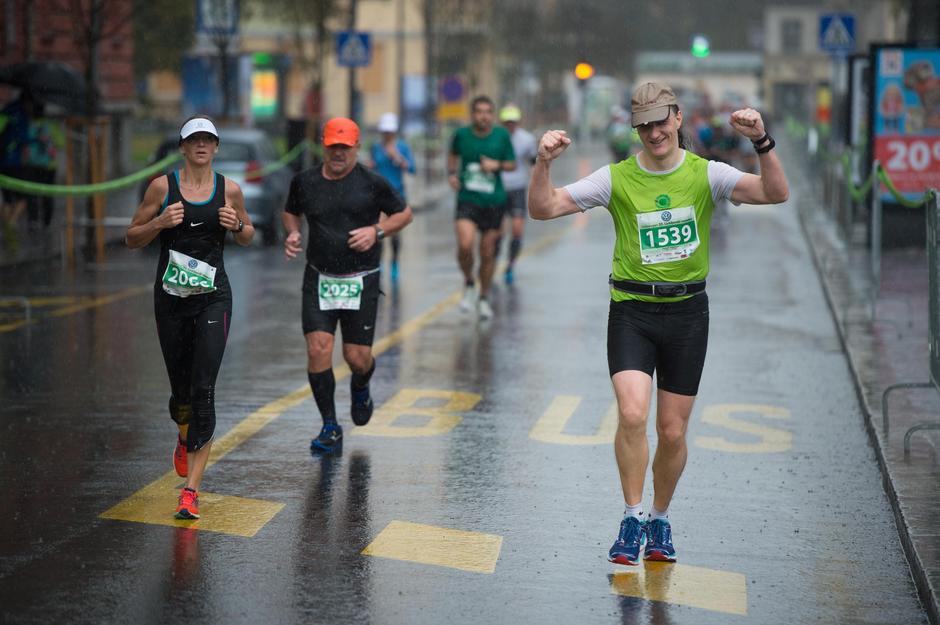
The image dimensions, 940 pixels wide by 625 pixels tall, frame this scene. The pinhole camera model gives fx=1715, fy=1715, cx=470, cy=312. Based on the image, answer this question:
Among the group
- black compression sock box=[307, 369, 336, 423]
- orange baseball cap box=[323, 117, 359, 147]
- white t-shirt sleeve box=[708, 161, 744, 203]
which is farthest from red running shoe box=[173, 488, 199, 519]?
white t-shirt sleeve box=[708, 161, 744, 203]

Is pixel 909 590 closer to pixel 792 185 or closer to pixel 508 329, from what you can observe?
pixel 508 329

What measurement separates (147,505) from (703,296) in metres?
2.72

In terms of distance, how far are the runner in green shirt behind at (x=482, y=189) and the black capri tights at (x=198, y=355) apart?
289 inches

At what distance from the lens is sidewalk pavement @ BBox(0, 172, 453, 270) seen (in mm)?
20875

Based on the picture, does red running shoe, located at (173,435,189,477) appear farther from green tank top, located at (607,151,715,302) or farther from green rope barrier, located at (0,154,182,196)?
green rope barrier, located at (0,154,182,196)

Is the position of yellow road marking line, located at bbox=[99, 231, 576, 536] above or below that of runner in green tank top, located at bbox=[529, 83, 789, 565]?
below

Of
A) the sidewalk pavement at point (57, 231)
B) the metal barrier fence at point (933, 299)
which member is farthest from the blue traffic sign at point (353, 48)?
the metal barrier fence at point (933, 299)

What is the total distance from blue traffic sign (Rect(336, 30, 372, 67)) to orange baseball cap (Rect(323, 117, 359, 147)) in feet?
74.1

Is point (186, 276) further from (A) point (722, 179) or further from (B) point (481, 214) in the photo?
(B) point (481, 214)

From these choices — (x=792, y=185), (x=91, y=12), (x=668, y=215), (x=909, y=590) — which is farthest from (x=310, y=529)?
(x=792, y=185)

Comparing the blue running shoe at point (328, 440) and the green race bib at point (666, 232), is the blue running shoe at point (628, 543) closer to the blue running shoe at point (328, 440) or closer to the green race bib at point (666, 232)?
the green race bib at point (666, 232)

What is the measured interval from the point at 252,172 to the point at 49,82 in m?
4.32

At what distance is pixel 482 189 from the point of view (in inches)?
607

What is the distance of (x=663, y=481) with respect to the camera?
23.1ft
